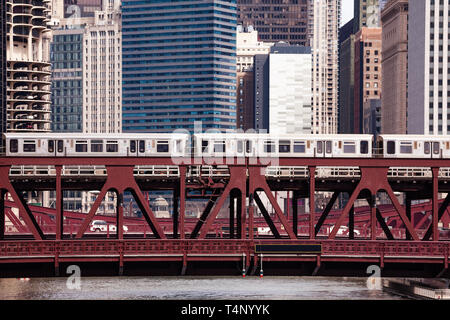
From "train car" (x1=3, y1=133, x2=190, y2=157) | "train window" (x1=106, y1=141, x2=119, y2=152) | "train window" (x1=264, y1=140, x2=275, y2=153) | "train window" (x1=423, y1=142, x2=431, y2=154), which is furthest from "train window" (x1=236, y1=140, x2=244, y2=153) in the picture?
"train window" (x1=423, y1=142, x2=431, y2=154)

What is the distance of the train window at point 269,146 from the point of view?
217 ft

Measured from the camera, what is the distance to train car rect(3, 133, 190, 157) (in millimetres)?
65688

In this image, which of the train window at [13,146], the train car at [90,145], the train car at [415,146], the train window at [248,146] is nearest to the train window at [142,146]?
the train car at [90,145]

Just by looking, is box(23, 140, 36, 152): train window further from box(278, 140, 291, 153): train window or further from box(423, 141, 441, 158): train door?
box(423, 141, 441, 158): train door

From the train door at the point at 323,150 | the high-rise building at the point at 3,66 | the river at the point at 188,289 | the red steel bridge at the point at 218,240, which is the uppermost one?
the high-rise building at the point at 3,66

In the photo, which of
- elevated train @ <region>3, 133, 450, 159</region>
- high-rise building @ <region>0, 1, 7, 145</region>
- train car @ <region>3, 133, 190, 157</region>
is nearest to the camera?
train car @ <region>3, 133, 190, 157</region>

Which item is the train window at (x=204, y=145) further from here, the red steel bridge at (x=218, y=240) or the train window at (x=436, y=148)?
the train window at (x=436, y=148)

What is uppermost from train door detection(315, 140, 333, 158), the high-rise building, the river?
the high-rise building

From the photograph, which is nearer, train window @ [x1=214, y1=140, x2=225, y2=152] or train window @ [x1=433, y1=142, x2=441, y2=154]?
train window @ [x1=214, y1=140, x2=225, y2=152]

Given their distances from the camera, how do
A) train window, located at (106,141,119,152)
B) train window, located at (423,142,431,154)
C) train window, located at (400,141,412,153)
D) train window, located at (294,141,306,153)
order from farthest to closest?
train window, located at (423,142,431,154) < train window, located at (400,141,412,153) < train window, located at (294,141,306,153) < train window, located at (106,141,119,152)

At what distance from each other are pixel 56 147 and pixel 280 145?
15851mm
